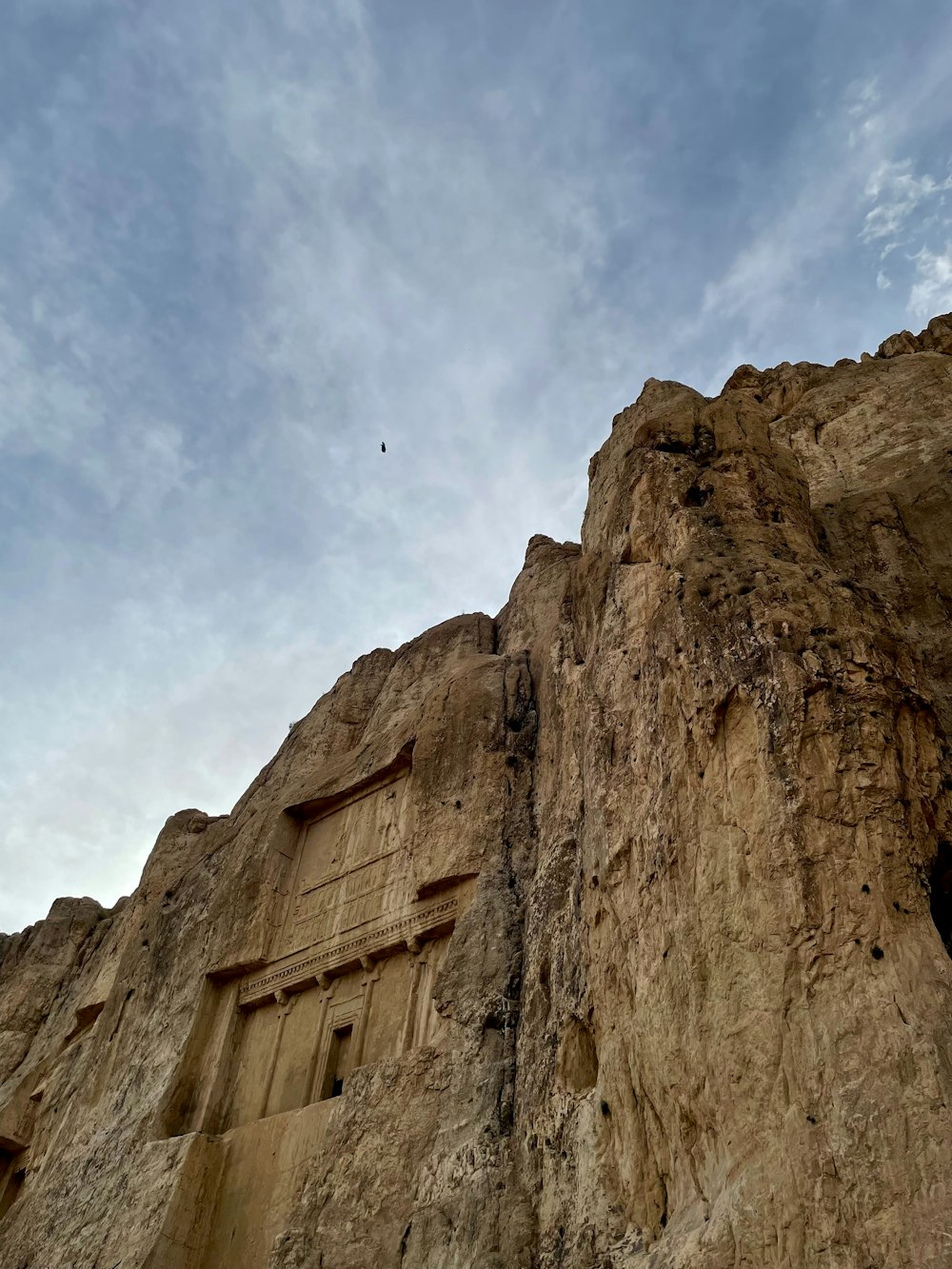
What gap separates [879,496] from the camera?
15.4 metres

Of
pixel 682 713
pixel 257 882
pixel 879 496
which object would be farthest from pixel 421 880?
pixel 879 496

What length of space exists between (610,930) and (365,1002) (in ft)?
18.9

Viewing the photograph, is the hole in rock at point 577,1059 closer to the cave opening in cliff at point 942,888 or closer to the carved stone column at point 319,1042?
the cave opening in cliff at point 942,888

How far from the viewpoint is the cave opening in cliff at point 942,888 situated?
27.5 ft

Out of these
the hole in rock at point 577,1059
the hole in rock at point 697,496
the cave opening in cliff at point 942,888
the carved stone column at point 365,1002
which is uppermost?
the hole in rock at point 697,496

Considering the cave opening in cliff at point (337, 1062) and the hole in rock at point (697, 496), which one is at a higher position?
the hole in rock at point (697, 496)

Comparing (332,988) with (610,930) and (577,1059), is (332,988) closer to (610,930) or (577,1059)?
(577,1059)

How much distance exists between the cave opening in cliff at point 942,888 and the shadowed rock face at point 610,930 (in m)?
0.03

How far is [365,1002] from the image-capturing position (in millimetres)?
14766

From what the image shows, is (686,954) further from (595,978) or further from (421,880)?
(421,880)

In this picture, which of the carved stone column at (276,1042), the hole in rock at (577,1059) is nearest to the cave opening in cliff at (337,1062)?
the carved stone column at (276,1042)

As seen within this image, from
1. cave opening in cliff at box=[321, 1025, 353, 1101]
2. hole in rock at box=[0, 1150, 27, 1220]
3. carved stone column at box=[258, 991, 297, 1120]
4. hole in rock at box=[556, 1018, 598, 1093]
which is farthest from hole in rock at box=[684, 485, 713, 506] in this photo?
hole in rock at box=[0, 1150, 27, 1220]

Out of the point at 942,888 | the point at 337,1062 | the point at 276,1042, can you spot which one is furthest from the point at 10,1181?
the point at 942,888

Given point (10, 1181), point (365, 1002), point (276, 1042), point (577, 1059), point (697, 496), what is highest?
point (697, 496)
